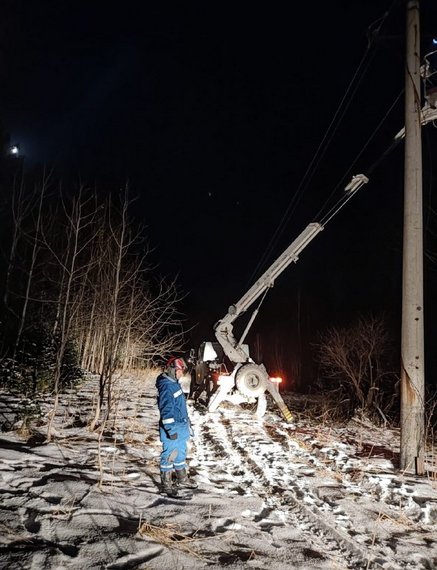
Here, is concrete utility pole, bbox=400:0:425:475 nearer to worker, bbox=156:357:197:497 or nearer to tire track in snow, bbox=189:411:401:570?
tire track in snow, bbox=189:411:401:570

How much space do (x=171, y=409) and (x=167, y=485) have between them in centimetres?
101

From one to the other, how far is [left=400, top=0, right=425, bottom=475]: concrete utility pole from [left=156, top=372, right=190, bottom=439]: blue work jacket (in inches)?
143

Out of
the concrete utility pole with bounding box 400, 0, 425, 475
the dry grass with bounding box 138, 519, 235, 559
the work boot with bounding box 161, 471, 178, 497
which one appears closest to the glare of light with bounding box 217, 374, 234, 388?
the concrete utility pole with bounding box 400, 0, 425, 475

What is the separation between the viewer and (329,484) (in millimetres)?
6547

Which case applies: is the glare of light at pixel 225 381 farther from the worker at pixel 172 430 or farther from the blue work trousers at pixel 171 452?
the blue work trousers at pixel 171 452

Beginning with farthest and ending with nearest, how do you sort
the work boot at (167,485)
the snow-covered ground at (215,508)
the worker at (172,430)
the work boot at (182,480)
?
the work boot at (182,480)
the worker at (172,430)
the work boot at (167,485)
the snow-covered ground at (215,508)

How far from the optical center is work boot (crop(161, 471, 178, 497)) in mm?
5720

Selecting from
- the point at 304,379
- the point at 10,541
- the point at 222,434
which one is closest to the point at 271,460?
the point at 222,434

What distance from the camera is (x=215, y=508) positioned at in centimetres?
536

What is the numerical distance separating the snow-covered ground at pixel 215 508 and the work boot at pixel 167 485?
0.55 feet

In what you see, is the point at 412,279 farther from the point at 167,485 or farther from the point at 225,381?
the point at 225,381

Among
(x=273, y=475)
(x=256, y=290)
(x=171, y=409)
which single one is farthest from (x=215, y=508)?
(x=256, y=290)

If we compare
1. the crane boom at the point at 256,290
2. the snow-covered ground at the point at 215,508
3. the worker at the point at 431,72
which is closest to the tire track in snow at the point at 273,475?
the snow-covered ground at the point at 215,508

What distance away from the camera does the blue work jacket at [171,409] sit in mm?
6004
